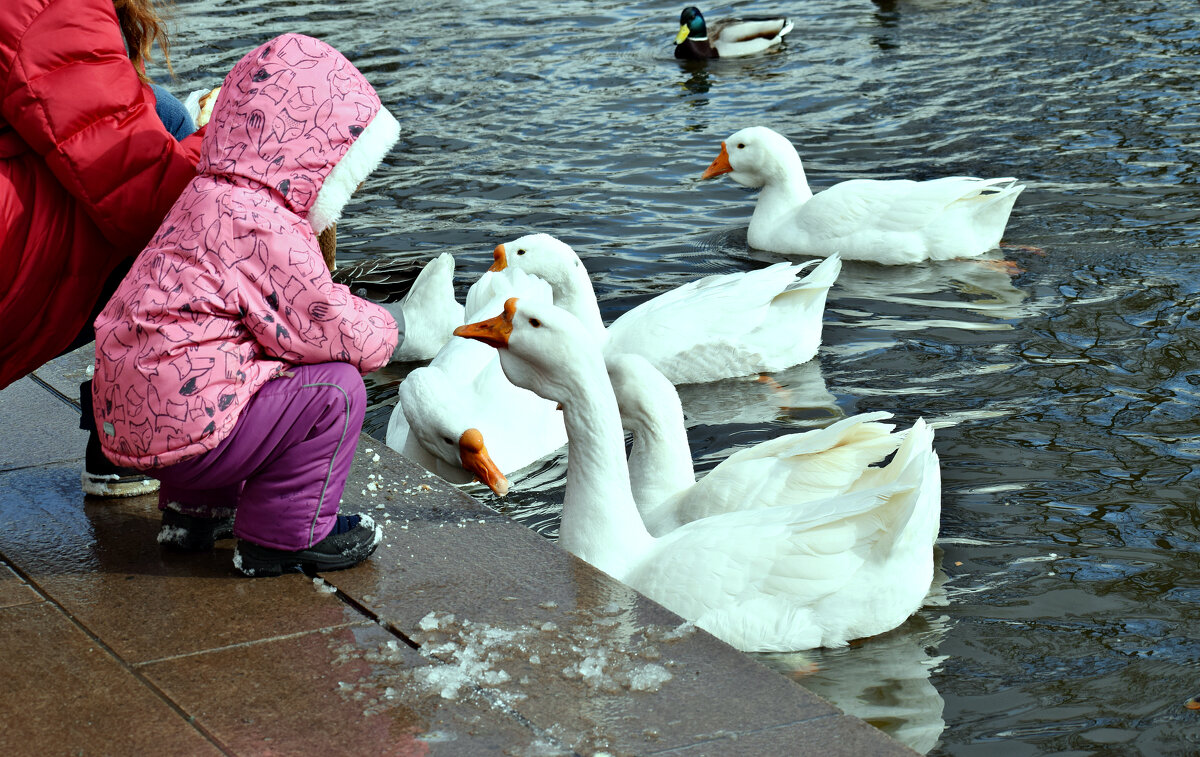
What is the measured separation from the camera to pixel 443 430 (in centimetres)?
575

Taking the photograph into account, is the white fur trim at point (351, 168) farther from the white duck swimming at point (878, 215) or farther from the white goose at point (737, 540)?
the white duck swimming at point (878, 215)

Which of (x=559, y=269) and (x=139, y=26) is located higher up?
(x=139, y=26)

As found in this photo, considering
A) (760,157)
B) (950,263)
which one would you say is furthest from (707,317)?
(760,157)

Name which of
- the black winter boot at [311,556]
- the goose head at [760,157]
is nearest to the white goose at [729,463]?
the black winter boot at [311,556]

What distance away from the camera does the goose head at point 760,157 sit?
29.1ft

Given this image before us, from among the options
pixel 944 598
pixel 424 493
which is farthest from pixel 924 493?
pixel 424 493

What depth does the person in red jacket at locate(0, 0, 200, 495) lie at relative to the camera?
3281 millimetres

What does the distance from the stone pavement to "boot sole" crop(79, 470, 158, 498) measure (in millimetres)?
64

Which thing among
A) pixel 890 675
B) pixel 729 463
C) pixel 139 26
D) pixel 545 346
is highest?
pixel 139 26

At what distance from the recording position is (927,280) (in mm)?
8094

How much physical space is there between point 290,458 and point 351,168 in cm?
79

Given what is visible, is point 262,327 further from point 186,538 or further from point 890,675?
point 890,675

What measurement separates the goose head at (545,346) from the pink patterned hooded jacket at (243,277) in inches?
32.5

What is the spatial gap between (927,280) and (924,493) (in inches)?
164
